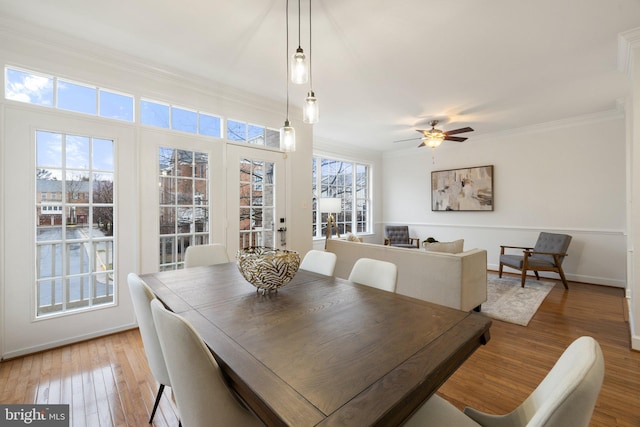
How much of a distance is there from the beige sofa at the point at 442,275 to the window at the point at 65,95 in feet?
10.3

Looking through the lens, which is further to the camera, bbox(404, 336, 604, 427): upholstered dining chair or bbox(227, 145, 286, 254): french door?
bbox(227, 145, 286, 254): french door

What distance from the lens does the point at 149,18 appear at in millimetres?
2195

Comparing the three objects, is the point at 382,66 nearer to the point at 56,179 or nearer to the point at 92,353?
the point at 56,179

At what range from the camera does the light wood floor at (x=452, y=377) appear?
1708 millimetres

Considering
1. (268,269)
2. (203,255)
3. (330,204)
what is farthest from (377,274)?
(330,204)

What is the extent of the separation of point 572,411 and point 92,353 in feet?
10.3

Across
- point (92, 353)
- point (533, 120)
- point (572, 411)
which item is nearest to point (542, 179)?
point (533, 120)

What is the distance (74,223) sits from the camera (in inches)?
99.3

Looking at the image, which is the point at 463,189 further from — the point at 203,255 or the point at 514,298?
the point at 203,255

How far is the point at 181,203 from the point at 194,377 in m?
2.56

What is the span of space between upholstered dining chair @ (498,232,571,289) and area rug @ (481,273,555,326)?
196 mm

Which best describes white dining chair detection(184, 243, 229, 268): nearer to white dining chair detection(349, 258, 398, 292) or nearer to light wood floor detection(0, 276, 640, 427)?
light wood floor detection(0, 276, 640, 427)

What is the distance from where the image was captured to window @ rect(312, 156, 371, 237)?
5969 millimetres

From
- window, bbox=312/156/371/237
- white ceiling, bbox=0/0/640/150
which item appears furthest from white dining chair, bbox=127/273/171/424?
window, bbox=312/156/371/237
